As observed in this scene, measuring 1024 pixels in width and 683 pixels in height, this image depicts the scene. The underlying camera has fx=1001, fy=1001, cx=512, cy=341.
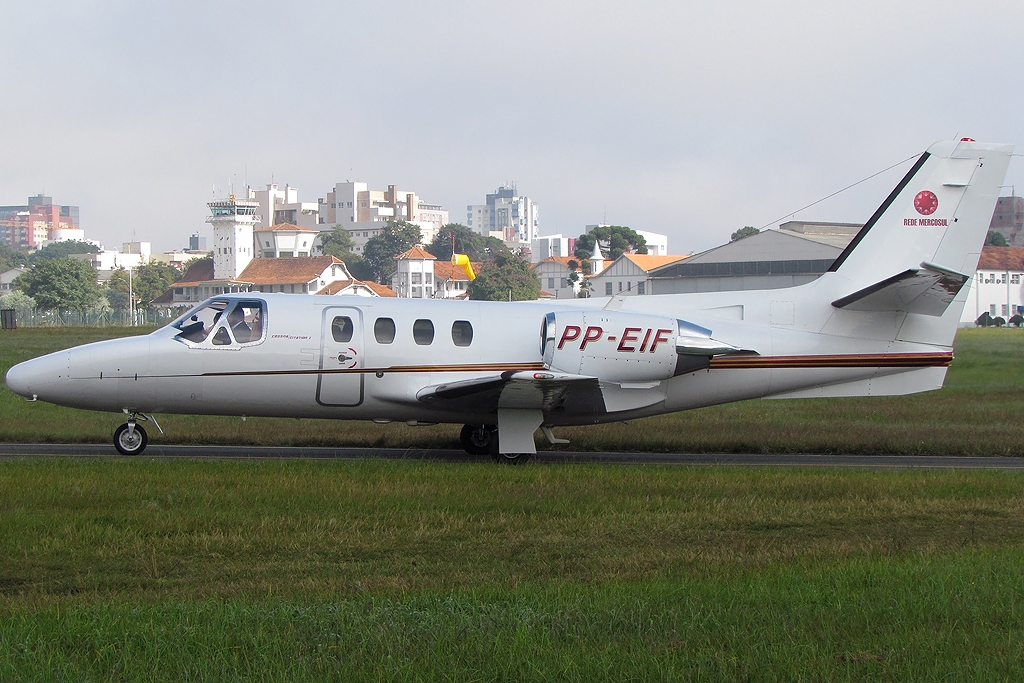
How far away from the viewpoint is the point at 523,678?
20.1 ft

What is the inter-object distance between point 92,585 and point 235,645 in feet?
8.48

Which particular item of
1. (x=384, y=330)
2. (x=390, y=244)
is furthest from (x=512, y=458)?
(x=390, y=244)

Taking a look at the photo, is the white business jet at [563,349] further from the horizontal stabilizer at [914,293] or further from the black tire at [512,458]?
the black tire at [512,458]

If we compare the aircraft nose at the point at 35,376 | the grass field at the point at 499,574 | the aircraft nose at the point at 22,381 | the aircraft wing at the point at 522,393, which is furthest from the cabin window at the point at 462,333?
the aircraft nose at the point at 22,381

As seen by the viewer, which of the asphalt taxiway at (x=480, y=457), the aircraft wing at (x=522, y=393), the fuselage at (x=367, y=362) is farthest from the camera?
the asphalt taxiway at (x=480, y=457)

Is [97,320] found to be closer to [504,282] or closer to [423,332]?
[504,282]

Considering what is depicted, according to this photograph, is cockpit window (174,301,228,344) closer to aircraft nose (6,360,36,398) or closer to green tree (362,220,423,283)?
aircraft nose (6,360,36,398)

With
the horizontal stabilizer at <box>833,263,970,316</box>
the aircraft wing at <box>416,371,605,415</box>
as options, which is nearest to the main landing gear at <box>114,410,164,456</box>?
the aircraft wing at <box>416,371,605,415</box>

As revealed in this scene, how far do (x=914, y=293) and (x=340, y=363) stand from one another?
9642 millimetres

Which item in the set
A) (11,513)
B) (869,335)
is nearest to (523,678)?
(11,513)

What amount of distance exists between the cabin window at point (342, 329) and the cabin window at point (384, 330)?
42 cm

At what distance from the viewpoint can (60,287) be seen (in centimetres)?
9662

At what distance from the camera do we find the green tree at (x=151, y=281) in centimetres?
12838

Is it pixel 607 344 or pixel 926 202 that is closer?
pixel 607 344
